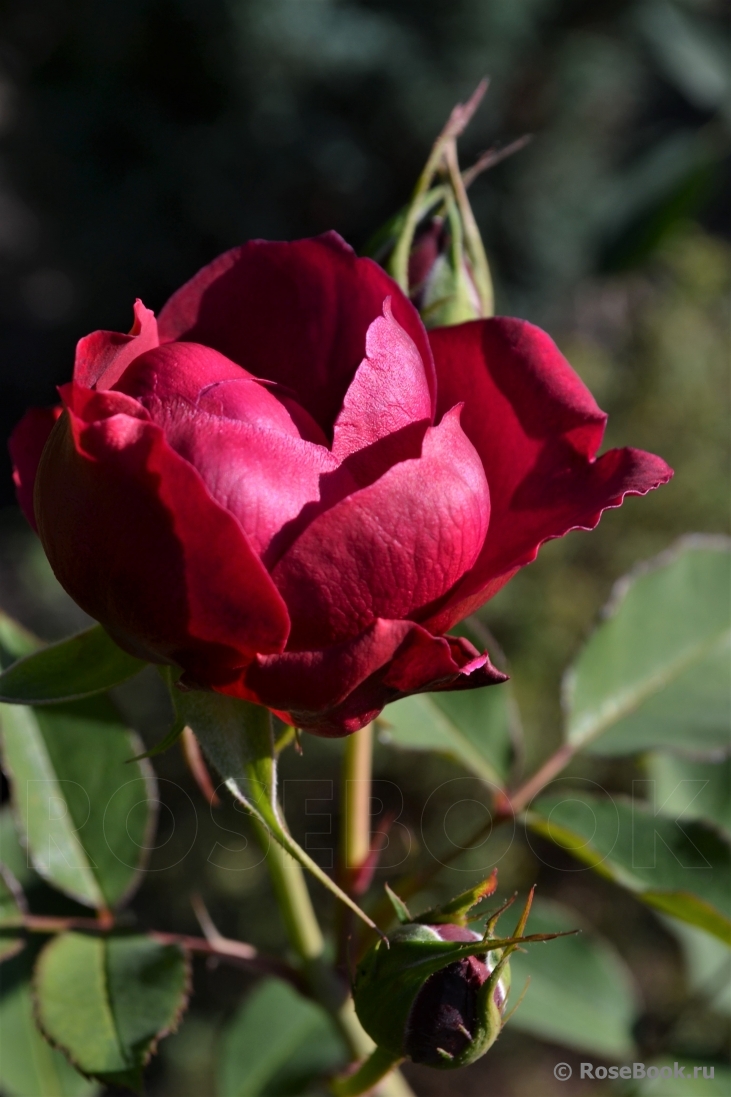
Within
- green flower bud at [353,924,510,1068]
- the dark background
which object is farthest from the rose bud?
the dark background

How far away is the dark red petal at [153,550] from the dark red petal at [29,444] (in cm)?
11

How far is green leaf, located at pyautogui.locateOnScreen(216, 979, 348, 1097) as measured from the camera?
0.76 metres

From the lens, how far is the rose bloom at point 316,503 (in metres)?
0.34

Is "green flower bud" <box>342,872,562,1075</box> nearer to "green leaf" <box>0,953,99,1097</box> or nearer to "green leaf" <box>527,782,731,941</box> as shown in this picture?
"green leaf" <box>527,782,731,941</box>

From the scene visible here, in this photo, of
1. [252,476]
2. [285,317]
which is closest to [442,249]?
[285,317]

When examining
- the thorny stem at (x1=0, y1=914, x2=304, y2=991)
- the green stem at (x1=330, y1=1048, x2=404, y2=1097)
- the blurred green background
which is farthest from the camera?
the blurred green background

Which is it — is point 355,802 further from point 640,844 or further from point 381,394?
point 381,394

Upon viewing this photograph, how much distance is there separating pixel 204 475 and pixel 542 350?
0.17 m

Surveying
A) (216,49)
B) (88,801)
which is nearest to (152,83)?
(216,49)

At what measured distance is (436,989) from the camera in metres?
0.39

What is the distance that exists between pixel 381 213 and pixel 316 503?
294cm

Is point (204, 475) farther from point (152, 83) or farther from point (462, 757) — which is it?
point (152, 83)

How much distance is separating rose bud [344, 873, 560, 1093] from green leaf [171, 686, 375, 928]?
1.1 inches

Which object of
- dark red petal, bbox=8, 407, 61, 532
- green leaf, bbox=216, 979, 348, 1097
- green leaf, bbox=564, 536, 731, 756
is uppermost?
dark red petal, bbox=8, 407, 61, 532
